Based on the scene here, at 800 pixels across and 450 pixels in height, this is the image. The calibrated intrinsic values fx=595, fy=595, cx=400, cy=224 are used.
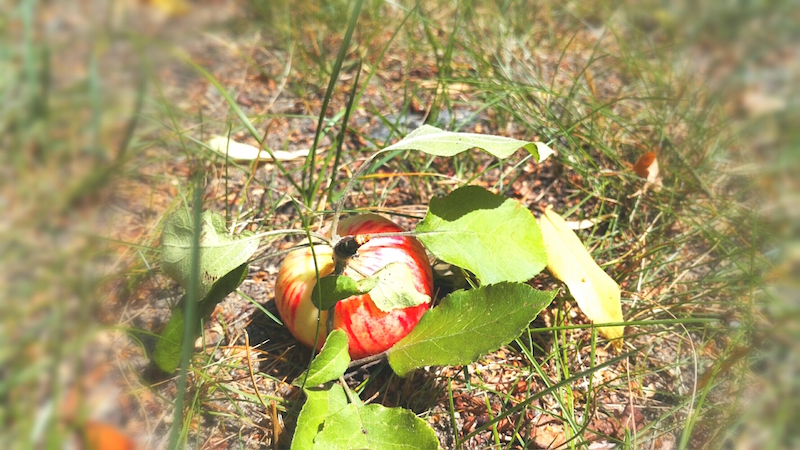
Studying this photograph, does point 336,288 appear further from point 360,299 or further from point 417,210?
point 417,210

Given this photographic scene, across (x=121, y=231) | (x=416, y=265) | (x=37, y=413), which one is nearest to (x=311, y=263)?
(x=416, y=265)

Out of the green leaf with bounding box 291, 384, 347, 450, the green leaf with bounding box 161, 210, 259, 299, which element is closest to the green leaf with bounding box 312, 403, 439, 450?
the green leaf with bounding box 291, 384, 347, 450

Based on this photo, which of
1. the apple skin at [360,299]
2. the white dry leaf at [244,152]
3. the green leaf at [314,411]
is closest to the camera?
the green leaf at [314,411]

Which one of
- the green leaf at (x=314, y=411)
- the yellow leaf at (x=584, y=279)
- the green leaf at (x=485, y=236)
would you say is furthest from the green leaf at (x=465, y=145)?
the green leaf at (x=314, y=411)

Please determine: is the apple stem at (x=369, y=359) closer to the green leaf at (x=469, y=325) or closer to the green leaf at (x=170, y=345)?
the green leaf at (x=469, y=325)

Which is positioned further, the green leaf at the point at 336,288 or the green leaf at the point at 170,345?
the green leaf at the point at 170,345

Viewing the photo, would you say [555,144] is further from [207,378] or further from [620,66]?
[207,378]

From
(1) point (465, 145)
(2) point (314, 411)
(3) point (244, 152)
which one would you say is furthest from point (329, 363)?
(3) point (244, 152)
